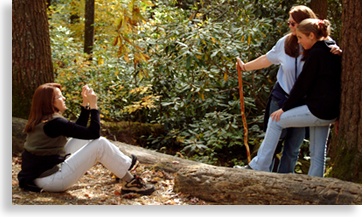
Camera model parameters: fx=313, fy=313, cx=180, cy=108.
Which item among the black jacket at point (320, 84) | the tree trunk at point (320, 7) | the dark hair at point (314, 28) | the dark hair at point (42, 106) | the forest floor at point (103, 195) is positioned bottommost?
the forest floor at point (103, 195)

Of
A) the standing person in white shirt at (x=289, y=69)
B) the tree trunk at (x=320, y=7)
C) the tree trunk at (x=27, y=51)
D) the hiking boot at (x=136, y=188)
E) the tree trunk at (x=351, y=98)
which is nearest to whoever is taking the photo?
the tree trunk at (x=351, y=98)

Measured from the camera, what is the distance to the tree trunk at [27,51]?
189 inches

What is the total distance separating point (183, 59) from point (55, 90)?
360cm

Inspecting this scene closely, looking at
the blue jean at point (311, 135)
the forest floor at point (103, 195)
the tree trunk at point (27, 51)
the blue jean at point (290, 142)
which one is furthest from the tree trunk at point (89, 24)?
→ the blue jean at point (311, 135)

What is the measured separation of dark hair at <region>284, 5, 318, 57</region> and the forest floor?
1.82m

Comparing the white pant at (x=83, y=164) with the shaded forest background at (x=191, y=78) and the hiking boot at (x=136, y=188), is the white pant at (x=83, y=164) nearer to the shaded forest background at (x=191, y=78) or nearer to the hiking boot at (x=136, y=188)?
the hiking boot at (x=136, y=188)

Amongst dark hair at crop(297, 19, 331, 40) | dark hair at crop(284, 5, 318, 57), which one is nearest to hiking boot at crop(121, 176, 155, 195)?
dark hair at crop(284, 5, 318, 57)

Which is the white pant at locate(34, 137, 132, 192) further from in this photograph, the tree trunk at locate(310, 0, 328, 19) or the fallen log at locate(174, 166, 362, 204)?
the tree trunk at locate(310, 0, 328, 19)

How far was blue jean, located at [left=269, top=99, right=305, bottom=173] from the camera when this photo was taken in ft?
11.3

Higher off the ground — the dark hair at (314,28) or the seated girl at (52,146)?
the dark hair at (314,28)

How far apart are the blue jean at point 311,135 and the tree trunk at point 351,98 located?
170 millimetres

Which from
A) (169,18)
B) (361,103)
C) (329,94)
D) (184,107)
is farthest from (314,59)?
(169,18)

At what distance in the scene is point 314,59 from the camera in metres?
3.00
